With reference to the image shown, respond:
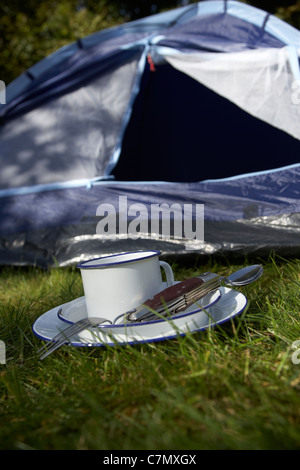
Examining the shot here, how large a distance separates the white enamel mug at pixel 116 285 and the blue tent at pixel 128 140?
755 millimetres

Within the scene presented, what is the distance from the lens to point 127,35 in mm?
2160

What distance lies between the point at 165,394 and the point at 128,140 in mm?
2177

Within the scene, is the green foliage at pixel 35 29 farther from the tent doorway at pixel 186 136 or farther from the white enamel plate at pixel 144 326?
the white enamel plate at pixel 144 326

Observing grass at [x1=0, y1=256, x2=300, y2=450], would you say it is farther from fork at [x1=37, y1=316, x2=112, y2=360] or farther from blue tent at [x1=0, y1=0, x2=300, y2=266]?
blue tent at [x1=0, y1=0, x2=300, y2=266]

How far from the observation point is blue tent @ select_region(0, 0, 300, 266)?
1524mm

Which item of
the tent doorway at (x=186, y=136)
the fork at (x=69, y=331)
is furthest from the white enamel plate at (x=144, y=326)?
the tent doorway at (x=186, y=136)

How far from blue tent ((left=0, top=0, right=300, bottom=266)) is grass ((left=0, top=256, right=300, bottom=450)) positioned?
615 millimetres

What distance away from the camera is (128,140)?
2648 mm

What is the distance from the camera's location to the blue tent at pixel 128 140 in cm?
152

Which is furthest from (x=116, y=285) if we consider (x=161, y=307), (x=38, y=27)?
(x=38, y=27)

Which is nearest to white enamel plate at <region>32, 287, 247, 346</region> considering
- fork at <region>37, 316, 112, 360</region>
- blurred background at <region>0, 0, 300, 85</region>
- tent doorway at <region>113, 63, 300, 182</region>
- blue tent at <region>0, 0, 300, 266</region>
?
fork at <region>37, 316, 112, 360</region>
